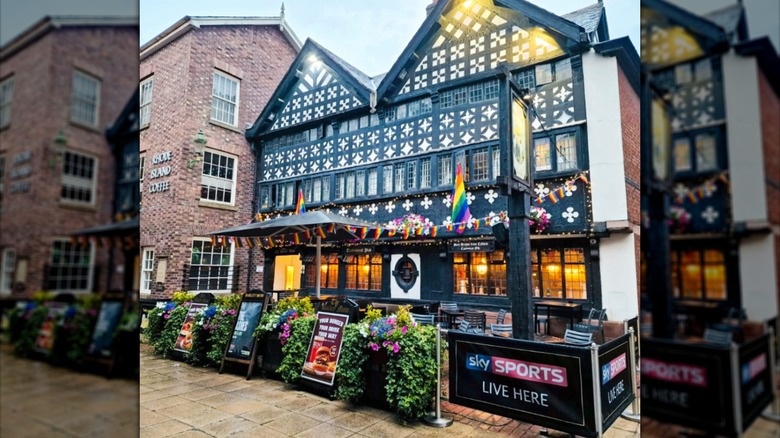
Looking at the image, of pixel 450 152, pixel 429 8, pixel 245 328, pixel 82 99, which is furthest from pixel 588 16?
pixel 245 328

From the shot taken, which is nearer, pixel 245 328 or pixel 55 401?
pixel 55 401

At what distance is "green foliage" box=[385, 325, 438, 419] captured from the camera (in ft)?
11.6

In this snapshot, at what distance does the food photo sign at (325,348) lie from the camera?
4.16 metres

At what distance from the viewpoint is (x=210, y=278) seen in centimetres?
349

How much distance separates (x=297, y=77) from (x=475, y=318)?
3.16 m

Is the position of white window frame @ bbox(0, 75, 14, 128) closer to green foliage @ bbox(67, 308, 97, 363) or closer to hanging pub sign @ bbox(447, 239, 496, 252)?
green foliage @ bbox(67, 308, 97, 363)

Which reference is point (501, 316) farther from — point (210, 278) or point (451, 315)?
point (210, 278)

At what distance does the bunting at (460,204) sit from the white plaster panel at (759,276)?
3.77 meters

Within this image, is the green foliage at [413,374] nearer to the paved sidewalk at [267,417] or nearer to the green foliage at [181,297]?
the paved sidewalk at [267,417]

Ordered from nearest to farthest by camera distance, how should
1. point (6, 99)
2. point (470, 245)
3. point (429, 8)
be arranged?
point (6, 99)
point (429, 8)
point (470, 245)

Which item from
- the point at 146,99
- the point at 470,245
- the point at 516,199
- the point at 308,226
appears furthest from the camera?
the point at 470,245

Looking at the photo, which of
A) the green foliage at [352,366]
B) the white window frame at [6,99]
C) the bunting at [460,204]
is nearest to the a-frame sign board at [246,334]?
the green foliage at [352,366]

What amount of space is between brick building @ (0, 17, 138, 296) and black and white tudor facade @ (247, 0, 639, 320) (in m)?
2.47

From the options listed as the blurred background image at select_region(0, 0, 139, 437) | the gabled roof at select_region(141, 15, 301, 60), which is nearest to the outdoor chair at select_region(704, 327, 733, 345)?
the blurred background image at select_region(0, 0, 139, 437)
